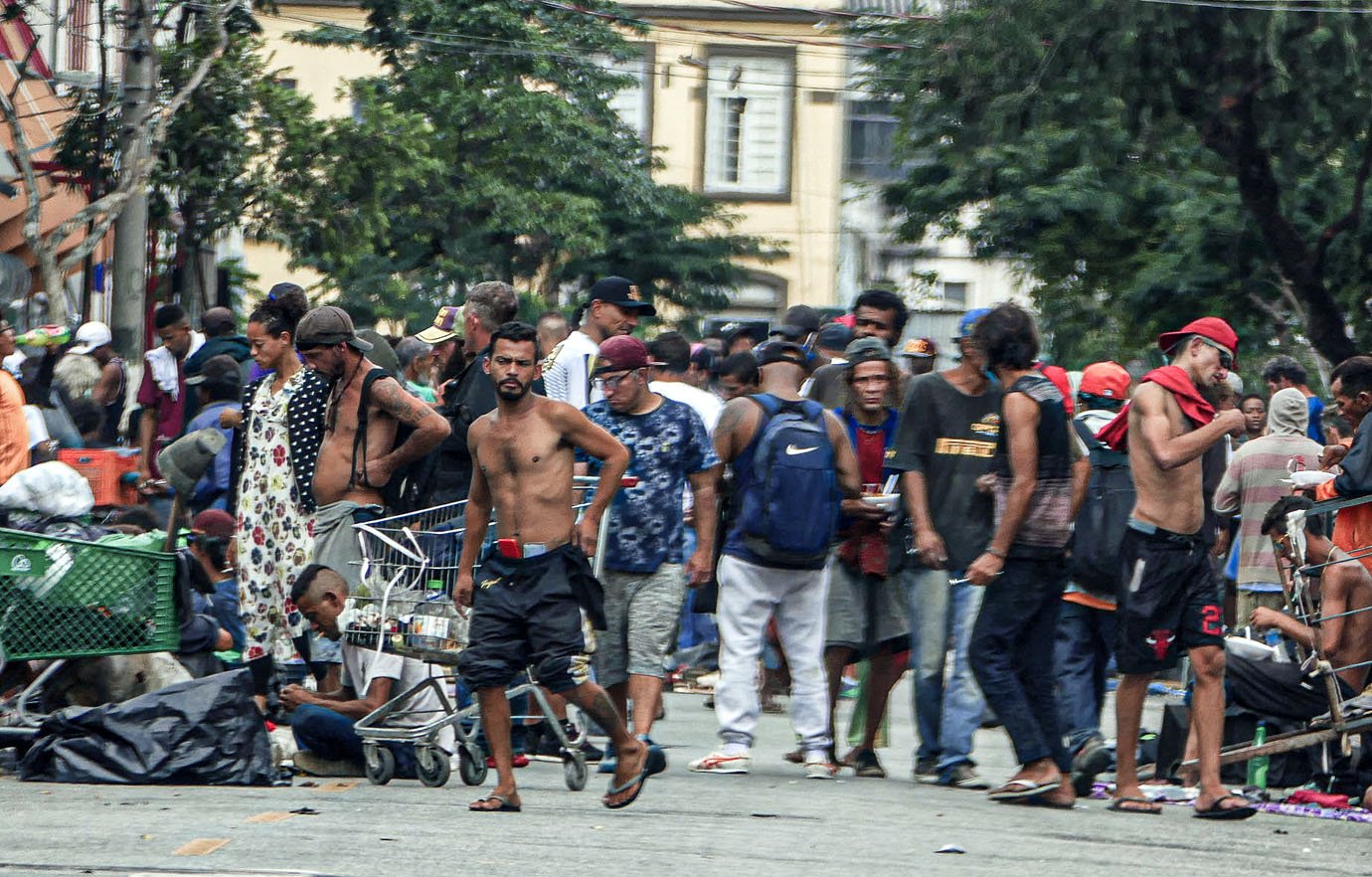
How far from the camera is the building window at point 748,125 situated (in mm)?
47031

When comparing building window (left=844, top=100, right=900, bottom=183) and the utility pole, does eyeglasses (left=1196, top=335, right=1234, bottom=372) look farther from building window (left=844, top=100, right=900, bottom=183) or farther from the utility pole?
→ building window (left=844, top=100, right=900, bottom=183)

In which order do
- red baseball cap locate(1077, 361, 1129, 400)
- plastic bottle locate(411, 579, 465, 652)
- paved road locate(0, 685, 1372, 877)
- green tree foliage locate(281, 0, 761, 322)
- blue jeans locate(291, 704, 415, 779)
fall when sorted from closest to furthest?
paved road locate(0, 685, 1372, 877) < plastic bottle locate(411, 579, 465, 652) < blue jeans locate(291, 704, 415, 779) < red baseball cap locate(1077, 361, 1129, 400) < green tree foliage locate(281, 0, 761, 322)

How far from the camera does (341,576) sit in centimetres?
967

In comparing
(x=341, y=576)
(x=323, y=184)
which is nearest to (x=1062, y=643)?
(x=341, y=576)

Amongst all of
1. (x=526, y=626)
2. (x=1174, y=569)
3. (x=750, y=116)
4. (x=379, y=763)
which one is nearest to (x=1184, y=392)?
(x=1174, y=569)

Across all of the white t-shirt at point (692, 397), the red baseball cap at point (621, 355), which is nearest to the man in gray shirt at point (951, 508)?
the red baseball cap at point (621, 355)

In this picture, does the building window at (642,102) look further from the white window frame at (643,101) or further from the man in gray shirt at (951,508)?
the man in gray shirt at (951,508)

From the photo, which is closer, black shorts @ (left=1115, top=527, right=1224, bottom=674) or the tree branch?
black shorts @ (left=1115, top=527, right=1224, bottom=674)

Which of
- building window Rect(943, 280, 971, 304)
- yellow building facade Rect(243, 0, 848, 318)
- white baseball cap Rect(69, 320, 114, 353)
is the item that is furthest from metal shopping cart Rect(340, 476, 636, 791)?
yellow building facade Rect(243, 0, 848, 318)

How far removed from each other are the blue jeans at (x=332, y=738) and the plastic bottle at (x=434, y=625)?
639 millimetres

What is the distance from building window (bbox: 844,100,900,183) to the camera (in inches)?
1839

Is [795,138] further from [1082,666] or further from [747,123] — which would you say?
[1082,666]

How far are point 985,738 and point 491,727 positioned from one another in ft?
17.7

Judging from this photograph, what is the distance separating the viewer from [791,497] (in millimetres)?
10172
